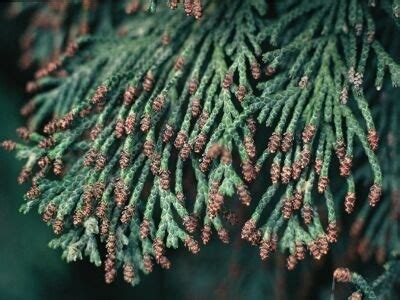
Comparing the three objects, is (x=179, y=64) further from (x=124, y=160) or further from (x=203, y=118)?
(x=124, y=160)

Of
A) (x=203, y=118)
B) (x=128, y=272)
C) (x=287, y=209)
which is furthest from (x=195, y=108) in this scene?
(x=128, y=272)

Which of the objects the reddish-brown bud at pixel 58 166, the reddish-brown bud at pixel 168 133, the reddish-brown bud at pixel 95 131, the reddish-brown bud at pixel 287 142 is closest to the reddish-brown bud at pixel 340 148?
the reddish-brown bud at pixel 287 142

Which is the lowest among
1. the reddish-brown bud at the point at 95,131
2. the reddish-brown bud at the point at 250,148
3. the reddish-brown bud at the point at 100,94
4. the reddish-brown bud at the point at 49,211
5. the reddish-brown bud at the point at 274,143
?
the reddish-brown bud at the point at 274,143

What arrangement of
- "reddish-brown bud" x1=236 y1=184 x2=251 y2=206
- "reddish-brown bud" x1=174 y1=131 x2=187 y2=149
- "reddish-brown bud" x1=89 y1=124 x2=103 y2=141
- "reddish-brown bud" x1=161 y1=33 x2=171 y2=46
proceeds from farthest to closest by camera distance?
"reddish-brown bud" x1=161 y1=33 x2=171 y2=46 < "reddish-brown bud" x1=89 y1=124 x2=103 y2=141 < "reddish-brown bud" x1=174 y1=131 x2=187 y2=149 < "reddish-brown bud" x1=236 y1=184 x2=251 y2=206

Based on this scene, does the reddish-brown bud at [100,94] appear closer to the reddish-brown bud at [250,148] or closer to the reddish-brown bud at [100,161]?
the reddish-brown bud at [100,161]

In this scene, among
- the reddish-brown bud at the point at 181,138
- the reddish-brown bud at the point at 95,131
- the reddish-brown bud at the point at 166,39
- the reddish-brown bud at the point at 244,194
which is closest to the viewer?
the reddish-brown bud at the point at 244,194

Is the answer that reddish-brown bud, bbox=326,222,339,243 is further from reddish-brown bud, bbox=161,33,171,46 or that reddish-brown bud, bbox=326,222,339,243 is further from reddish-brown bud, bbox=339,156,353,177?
reddish-brown bud, bbox=161,33,171,46

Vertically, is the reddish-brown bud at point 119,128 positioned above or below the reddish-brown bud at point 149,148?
above

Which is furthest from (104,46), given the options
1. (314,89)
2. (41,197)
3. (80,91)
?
(314,89)

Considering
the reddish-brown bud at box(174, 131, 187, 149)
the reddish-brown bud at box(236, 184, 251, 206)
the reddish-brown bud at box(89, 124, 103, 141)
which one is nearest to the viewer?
the reddish-brown bud at box(236, 184, 251, 206)

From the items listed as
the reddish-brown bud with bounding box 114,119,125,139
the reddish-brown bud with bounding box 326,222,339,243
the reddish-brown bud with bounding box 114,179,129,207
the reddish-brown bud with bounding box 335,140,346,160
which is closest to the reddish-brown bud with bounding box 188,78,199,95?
the reddish-brown bud with bounding box 114,119,125,139

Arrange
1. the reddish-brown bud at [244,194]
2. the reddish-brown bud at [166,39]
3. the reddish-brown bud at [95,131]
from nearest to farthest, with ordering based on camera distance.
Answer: the reddish-brown bud at [244,194] < the reddish-brown bud at [95,131] < the reddish-brown bud at [166,39]

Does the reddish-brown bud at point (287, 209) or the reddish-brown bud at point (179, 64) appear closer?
the reddish-brown bud at point (287, 209)
